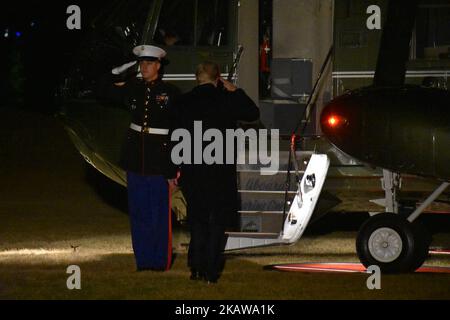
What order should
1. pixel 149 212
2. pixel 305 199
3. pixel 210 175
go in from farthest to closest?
pixel 305 199 → pixel 149 212 → pixel 210 175

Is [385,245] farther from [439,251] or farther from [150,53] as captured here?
[150,53]

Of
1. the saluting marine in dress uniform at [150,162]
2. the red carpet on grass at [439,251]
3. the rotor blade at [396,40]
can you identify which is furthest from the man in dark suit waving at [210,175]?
the red carpet on grass at [439,251]

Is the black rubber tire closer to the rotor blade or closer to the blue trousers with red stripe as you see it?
the rotor blade

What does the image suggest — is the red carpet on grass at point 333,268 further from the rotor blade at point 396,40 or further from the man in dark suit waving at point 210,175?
the rotor blade at point 396,40

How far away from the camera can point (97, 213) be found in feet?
46.0

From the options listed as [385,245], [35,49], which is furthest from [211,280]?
[35,49]

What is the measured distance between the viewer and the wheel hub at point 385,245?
9.77 metres

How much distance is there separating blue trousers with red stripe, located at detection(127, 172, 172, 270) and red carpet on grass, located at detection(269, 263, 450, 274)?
1014 millimetres

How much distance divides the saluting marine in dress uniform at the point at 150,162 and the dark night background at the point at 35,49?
19.5 metres

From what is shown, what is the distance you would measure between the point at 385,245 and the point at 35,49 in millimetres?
53405

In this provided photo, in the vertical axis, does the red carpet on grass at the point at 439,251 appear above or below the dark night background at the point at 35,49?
below

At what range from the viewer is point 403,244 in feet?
31.8

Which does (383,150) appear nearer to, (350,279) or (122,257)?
(350,279)

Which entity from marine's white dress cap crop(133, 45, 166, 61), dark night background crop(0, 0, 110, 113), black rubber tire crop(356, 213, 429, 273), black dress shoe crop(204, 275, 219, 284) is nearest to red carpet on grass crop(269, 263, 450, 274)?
black rubber tire crop(356, 213, 429, 273)
